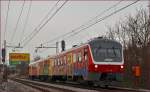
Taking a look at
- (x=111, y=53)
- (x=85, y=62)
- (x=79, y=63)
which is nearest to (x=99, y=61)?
(x=85, y=62)

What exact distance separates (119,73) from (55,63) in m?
12.9

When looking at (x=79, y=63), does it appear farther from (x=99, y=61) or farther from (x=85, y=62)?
(x=99, y=61)

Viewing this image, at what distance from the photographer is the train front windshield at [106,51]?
27188mm

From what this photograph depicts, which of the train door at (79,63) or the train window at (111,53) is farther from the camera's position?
the train door at (79,63)

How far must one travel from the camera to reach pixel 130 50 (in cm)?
4044

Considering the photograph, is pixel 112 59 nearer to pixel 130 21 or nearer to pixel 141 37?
pixel 141 37

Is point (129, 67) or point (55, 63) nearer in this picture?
point (129, 67)

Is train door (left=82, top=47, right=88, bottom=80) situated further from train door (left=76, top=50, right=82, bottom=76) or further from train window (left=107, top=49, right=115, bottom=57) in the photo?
train window (left=107, top=49, right=115, bottom=57)

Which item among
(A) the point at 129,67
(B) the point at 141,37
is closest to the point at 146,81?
(A) the point at 129,67

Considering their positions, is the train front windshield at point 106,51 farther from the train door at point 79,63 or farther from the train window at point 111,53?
the train door at point 79,63

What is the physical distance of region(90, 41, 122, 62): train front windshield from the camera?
1070 inches

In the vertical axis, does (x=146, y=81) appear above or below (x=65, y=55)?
below

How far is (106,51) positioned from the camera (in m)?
27.8

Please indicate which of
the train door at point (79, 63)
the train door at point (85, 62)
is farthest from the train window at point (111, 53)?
the train door at point (79, 63)
